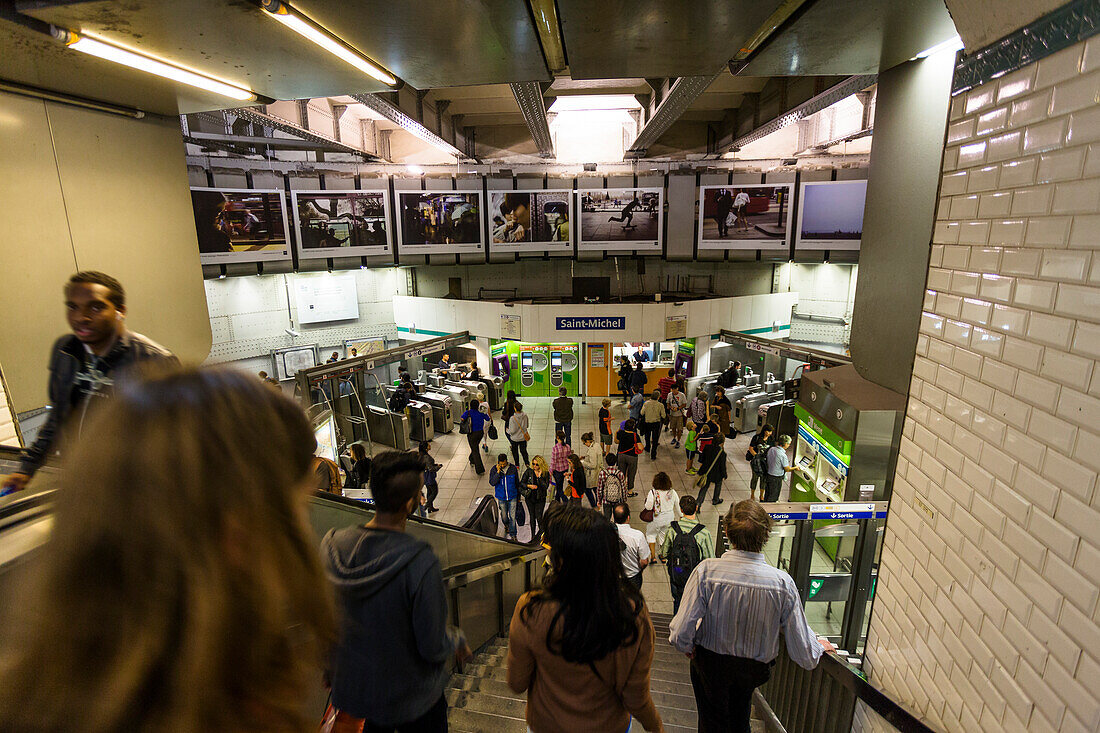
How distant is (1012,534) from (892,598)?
0.93 m

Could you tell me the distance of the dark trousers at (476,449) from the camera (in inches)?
362

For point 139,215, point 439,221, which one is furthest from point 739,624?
point 439,221

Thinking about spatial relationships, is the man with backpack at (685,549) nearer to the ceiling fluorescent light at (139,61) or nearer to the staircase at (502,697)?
the staircase at (502,697)

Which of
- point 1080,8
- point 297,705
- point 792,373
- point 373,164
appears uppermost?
point 373,164

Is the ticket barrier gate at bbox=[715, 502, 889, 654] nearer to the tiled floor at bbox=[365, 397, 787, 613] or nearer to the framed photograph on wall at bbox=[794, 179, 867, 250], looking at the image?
the tiled floor at bbox=[365, 397, 787, 613]

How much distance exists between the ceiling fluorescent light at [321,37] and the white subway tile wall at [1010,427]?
10.5 ft

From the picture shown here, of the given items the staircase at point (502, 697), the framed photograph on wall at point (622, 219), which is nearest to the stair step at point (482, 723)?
the staircase at point (502, 697)

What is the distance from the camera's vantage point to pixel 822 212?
11289 millimetres

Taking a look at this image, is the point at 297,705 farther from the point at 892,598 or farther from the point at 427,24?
the point at 427,24

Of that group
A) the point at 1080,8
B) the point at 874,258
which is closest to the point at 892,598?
the point at 874,258

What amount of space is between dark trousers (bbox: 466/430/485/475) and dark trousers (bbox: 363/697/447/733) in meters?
7.15

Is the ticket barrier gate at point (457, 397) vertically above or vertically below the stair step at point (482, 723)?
below

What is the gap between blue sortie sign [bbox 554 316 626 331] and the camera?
12.4 metres

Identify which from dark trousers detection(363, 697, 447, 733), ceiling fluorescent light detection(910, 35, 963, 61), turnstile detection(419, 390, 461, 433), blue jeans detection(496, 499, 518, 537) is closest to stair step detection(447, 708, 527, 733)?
dark trousers detection(363, 697, 447, 733)
